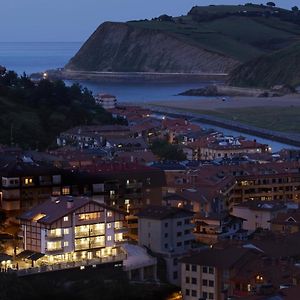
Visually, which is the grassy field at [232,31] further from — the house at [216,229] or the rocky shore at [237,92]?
the house at [216,229]

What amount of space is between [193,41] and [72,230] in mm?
65204

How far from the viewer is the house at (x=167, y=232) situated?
43.0 ft

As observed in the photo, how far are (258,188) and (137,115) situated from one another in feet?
53.3

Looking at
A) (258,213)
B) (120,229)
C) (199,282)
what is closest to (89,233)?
(120,229)

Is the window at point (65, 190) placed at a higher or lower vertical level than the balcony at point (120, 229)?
higher

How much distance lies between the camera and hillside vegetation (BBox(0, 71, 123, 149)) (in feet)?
77.9

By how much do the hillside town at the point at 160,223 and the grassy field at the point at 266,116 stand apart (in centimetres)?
1446

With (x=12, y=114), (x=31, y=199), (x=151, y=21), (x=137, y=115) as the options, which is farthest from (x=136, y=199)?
(x=151, y=21)

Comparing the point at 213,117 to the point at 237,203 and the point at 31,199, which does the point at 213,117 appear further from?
the point at 31,199

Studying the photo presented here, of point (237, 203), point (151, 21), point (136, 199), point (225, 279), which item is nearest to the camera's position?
point (225, 279)

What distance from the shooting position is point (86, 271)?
1223 centimetres

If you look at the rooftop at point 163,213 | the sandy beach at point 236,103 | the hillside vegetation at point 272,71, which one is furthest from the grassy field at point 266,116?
the rooftop at point 163,213

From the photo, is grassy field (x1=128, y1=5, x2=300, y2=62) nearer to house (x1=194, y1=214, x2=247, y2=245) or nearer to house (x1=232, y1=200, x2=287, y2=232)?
house (x1=232, y1=200, x2=287, y2=232)

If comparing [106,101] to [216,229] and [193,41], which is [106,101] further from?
[193,41]
